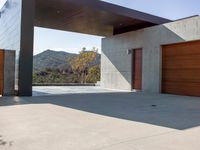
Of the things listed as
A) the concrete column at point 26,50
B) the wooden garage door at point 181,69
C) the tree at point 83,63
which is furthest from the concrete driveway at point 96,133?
the tree at point 83,63

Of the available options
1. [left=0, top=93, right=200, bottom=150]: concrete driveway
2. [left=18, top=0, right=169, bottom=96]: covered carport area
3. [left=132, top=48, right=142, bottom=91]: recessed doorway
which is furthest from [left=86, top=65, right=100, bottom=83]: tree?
[left=0, top=93, right=200, bottom=150]: concrete driveway

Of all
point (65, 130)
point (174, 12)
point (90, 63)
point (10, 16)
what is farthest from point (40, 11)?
point (90, 63)

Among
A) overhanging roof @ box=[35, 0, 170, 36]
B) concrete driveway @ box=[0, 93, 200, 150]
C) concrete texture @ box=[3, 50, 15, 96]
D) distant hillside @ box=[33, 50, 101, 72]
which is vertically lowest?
concrete driveway @ box=[0, 93, 200, 150]

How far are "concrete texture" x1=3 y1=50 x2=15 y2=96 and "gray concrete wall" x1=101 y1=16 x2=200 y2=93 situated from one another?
23.1ft

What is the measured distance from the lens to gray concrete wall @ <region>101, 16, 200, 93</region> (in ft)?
39.0

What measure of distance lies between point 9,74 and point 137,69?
7.42 m

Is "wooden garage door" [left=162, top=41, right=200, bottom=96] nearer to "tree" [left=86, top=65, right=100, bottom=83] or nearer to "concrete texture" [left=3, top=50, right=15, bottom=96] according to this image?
"concrete texture" [left=3, top=50, right=15, bottom=96]

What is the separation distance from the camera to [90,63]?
2664cm

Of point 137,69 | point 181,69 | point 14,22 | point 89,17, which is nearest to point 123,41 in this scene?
point 137,69

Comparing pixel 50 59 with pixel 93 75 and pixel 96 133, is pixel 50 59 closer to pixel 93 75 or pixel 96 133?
pixel 93 75

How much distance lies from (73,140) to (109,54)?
13637mm

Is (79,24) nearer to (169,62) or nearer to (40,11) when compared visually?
(40,11)

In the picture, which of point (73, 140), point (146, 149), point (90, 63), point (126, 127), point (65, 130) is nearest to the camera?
point (146, 149)

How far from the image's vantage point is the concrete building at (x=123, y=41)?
33.8 feet
